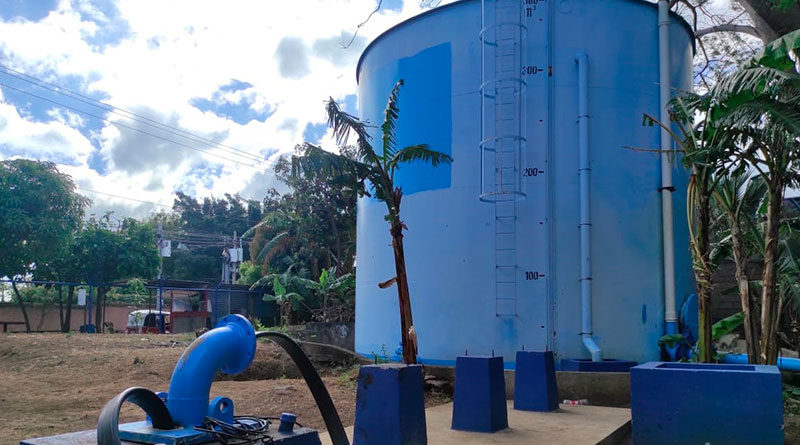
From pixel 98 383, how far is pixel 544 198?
30.7 ft

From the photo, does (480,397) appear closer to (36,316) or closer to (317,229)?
(317,229)

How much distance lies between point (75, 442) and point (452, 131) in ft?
34.1

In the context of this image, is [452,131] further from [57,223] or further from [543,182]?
[57,223]

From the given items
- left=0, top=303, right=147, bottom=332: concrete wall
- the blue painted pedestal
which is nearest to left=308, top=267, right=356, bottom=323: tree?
left=0, top=303, right=147, bottom=332: concrete wall

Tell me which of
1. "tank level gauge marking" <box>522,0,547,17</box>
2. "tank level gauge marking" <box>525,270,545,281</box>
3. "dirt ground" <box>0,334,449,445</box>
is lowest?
"dirt ground" <box>0,334,449,445</box>

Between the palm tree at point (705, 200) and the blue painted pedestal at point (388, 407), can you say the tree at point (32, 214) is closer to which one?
the blue painted pedestal at point (388, 407)

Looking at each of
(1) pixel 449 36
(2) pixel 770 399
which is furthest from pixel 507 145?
(2) pixel 770 399

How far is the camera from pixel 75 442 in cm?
367

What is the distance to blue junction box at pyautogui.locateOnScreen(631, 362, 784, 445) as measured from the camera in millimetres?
6215

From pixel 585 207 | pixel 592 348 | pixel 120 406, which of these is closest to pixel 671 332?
pixel 592 348

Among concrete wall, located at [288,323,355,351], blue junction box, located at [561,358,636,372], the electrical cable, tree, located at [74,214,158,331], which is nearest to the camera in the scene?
the electrical cable

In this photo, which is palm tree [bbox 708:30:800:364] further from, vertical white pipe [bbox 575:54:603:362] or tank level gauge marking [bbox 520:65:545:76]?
tank level gauge marking [bbox 520:65:545:76]

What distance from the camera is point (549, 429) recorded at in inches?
297

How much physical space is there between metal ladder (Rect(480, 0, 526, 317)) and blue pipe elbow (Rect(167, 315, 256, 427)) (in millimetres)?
8644
